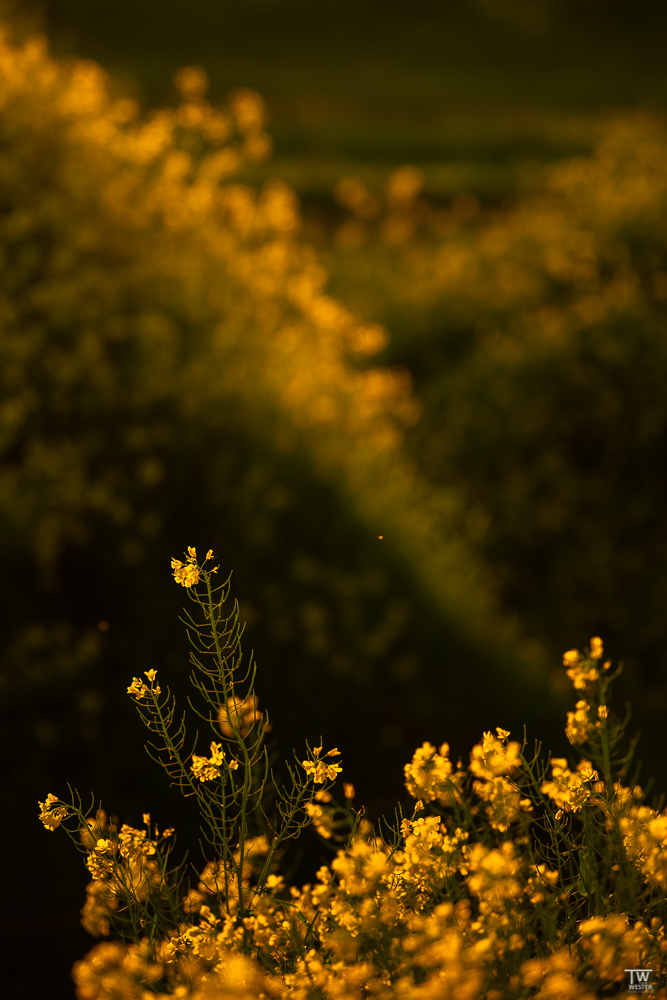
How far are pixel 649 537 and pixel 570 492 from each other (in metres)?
0.67

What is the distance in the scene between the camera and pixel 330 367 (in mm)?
5738

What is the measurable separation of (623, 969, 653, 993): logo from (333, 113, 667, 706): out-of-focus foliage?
406cm

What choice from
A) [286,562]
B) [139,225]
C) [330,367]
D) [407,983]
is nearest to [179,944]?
[407,983]

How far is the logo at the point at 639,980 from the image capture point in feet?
4.85

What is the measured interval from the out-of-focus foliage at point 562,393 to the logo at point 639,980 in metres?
4.06

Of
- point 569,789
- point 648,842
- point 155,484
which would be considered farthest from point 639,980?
point 155,484

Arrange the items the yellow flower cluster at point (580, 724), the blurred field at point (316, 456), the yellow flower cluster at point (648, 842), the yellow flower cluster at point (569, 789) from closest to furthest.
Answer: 1. the yellow flower cluster at point (648, 842)
2. the yellow flower cluster at point (569, 789)
3. the yellow flower cluster at point (580, 724)
4. the blurred field at point (316, 456)

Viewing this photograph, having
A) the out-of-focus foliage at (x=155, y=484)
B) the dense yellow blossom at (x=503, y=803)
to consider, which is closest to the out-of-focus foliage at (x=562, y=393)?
the out-of-focus foliage at (x=155, y=484)

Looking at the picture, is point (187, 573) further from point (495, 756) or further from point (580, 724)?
point (580, 724)

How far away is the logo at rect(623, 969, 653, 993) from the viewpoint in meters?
1.48

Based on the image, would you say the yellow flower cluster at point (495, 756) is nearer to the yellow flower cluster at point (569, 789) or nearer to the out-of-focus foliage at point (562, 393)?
the yellow flower cluster at point (569, 789)

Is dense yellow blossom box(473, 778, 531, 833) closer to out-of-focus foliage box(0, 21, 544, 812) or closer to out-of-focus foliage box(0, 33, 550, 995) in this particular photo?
out-of-focus foliage box(0, 33, 550, 995)

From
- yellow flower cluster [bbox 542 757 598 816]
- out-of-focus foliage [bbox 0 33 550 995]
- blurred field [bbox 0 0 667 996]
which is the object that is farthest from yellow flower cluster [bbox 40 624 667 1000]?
blurred field [bbox 0 0 667 996]

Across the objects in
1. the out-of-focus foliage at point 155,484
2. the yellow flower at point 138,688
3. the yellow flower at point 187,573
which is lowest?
the yellow flower at point 138,688
